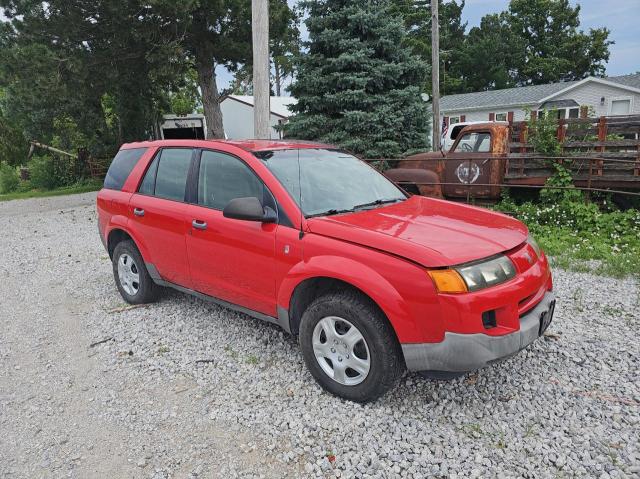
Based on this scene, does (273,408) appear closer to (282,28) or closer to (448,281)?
(448,281)

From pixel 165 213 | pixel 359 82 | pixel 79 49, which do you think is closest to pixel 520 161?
pixel 359 82

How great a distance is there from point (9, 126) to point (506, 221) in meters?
30.8

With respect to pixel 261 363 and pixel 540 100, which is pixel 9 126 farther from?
pixel 540 100

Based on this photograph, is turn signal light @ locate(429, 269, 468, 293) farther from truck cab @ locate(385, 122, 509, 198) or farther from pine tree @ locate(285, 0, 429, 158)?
pine tree @ locate(285, 0, 429, 158)

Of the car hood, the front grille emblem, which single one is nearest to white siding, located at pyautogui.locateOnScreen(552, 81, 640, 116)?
the car hood

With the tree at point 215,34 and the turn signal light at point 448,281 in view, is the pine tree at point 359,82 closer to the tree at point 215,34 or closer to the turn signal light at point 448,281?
the tree at point 215,34

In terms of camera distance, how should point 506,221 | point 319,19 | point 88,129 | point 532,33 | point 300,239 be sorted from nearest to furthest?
1. point 300,239
2. point 506,221
3. point 319,19
4. point 88,129
5. point 532,33

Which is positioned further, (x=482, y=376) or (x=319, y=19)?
(x=319, y=19)

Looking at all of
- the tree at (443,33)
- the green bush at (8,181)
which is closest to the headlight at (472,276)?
the green bush at (8,181)

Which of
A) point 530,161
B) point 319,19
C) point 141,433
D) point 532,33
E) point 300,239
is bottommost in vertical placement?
point 141,433

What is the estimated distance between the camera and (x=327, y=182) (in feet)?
12.3

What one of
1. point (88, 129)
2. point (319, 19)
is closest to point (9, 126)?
point (88, 129)

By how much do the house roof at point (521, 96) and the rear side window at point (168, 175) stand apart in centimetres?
3088

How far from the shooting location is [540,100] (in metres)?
30.4
